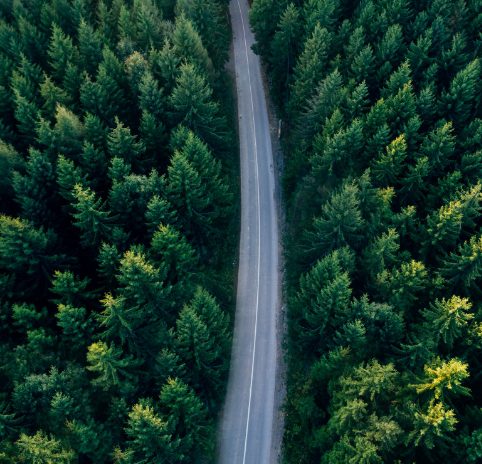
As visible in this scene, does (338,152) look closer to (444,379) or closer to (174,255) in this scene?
(174,255)

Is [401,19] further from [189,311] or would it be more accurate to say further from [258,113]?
[189,311]

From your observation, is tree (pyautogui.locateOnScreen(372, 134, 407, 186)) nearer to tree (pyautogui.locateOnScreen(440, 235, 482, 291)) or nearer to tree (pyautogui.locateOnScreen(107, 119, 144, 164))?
tree (pyautogui.locateOnScreen(440, 235, 482, 291))

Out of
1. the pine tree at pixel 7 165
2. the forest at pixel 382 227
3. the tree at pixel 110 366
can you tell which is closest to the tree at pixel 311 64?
the forest at pixel 382 227

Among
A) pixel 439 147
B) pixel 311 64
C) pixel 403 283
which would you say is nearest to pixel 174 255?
pixel 403 283

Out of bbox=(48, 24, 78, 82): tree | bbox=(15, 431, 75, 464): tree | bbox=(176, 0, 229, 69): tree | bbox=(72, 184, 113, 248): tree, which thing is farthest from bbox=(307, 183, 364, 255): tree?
bbox=(48, 24, 78, 82): tree

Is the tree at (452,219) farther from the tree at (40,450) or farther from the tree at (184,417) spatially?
the tree at (40,450)

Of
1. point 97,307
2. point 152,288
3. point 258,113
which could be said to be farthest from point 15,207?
point 258,113

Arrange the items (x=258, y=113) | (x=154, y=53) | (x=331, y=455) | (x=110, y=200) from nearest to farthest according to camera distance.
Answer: (x=331, y=455) → (x=110, y=200) → (x=154, y=53) → (x=258, y=113)
